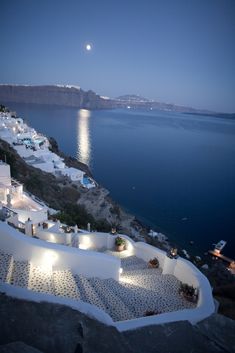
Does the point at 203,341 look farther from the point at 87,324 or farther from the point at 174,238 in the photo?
the point at 174,238

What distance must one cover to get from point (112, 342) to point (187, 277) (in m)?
4.83

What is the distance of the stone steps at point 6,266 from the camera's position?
5.84 metres

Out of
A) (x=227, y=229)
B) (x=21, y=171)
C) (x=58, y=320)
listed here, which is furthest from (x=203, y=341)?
(x=227, y=229)

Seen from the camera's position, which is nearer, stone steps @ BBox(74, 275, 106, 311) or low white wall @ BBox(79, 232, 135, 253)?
stone steps @ BBox(74, 275, 106, 311)

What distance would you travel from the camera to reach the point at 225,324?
18.2 feet

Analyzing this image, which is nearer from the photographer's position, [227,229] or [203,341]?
[203,341]

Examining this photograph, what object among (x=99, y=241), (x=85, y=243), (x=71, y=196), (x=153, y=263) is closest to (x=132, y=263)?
(x=153, y=263)

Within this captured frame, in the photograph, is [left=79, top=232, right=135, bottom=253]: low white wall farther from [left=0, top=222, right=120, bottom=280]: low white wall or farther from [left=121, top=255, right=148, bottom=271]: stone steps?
[left=0, top=222, right=120, bottom=280]: low white wall

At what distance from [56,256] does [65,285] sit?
41.5 inches

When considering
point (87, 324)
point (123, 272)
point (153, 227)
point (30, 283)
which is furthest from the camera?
point (153, 227)

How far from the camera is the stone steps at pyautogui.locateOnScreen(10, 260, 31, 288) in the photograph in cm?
605

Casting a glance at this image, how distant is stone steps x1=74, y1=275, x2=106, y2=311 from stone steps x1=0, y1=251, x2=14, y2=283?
189 centimetres

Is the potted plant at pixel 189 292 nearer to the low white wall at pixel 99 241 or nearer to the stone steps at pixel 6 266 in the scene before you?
the low white wall at pixel 99 241

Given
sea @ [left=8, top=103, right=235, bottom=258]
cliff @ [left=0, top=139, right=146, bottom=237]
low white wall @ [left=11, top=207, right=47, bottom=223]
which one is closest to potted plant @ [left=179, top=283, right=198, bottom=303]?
low white wall @ [left=11, top=207, right=47, bottom=223]
